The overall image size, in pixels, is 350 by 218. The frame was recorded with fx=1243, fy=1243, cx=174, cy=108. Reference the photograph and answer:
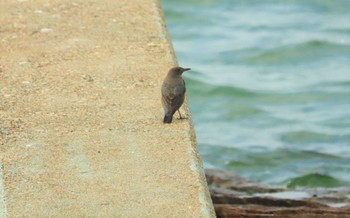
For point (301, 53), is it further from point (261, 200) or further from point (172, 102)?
point (172, 102)

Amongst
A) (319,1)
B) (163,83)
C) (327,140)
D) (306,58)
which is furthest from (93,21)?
(319,1)

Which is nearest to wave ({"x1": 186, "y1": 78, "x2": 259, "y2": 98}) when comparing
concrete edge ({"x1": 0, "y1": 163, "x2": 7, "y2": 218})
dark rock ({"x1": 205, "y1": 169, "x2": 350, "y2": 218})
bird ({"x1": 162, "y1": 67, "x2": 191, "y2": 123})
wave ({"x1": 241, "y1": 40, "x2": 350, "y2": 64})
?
wave ({"x1": 241, "y1": 40, "x2": 350, "y2": 64})

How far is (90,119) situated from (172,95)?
0.52 meters

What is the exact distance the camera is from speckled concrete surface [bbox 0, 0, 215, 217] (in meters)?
6.39

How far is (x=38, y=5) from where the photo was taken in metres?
9.82

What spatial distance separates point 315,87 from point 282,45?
2.45m

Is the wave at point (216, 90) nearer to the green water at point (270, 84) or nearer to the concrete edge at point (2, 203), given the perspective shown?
the green water at point (270, 84)

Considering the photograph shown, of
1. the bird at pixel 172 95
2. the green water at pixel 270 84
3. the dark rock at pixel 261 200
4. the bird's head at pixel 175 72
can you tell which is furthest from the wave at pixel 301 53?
the bird at pixel 172 95

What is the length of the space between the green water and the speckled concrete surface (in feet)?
8.87

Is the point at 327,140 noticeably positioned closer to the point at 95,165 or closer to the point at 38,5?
the point at 38,5

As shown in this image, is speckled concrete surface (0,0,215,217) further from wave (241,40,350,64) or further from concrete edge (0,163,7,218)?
wave (241,40,350,64)

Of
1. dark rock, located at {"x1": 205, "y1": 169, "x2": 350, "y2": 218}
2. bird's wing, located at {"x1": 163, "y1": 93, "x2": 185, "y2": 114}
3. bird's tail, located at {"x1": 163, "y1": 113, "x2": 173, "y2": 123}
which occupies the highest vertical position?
bird's wing, located at {"x1": 163, "y1": 93, "x2": 185, "y2": 114}

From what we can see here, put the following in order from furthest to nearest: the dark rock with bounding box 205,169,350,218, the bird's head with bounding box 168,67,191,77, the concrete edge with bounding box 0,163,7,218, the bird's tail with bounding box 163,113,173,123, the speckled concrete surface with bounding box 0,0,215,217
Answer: the dark rock with bounding box 205,169,350,218 < the bird's head with bounding box 168,67,191,77 < the bird's tail with bounding box 163,113,173,123 < the speckled concrete surface with bounding box 0,0,215,217 < the concrete edge with bounding box 0,163,7,218

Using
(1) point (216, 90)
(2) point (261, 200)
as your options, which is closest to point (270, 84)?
(1) point (216, 90)
